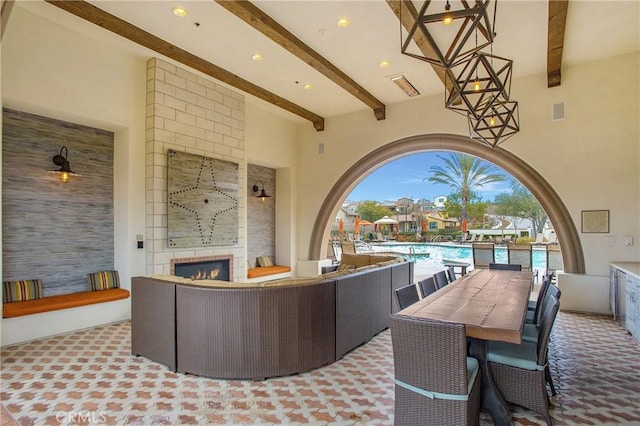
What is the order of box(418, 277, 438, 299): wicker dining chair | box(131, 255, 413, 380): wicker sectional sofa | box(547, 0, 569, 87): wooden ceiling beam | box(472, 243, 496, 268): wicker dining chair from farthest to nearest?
box(472, 243, 496, 268): wicker dining chair < box(547, 0, 569, 87): wooden ceiling beam < box(418, 277, 438, 299): wicker dining chair < box(131, 255, 413, 380): wicker sectional sofa

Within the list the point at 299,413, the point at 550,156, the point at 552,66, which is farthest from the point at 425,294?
the point at 552,66

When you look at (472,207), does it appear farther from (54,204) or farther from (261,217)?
(54,204)

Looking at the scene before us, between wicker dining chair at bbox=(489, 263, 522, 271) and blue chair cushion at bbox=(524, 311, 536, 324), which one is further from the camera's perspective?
wicker dining chair at bbox=(489, 263, 522, 271)

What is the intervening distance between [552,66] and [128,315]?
760cm

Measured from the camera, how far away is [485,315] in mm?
2422

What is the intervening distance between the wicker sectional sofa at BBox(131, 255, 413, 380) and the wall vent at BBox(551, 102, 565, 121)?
15.9 feet

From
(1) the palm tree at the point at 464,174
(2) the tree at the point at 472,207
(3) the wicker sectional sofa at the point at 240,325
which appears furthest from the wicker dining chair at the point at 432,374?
(2) the tree at the point at 472,207

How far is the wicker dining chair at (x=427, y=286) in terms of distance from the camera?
3.39 meters

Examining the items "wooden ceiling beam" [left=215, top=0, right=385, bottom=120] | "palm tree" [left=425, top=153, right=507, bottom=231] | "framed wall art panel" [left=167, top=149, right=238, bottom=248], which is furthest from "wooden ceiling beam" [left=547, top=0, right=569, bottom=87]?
"palm tree" [left=425, top=153, right=507, bottom=231]

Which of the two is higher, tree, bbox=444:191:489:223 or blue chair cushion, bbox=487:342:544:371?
tree, bbox=444:191:489:223

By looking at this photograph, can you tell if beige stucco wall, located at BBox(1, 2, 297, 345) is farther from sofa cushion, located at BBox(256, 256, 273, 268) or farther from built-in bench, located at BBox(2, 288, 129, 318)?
sofa cushion, located at BBox(256, 256, 273, 268)

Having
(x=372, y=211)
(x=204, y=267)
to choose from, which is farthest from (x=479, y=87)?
(x=372, y=211)

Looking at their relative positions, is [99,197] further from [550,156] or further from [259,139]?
[550,156]

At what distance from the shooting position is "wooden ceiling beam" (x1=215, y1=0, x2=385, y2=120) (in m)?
3.94
